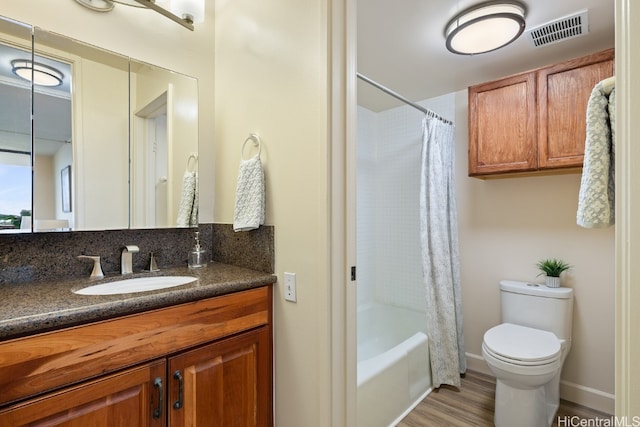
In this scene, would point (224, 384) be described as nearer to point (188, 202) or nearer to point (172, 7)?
point (188, 202)

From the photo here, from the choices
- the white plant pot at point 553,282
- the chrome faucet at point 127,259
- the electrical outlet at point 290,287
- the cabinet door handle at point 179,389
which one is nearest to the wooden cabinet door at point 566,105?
the white plant pot at point 553,282

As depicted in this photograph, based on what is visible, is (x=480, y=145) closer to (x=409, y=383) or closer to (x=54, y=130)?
(x=409, y=383)

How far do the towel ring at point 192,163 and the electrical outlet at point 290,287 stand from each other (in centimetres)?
81

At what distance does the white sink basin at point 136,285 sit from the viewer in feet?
3.81

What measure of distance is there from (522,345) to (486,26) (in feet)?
5.70

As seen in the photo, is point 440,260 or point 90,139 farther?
point 440,260

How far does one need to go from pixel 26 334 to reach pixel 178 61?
53.8 inches

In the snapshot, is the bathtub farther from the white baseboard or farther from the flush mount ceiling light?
the flush mount ceiling light

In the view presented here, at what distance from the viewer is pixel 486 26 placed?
1559 millimetres

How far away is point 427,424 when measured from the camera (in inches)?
69.9

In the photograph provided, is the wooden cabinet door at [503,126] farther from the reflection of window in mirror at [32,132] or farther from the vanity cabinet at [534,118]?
the reflection of window in mirror at [32,132]

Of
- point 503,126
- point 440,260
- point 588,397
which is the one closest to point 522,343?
point 440,260

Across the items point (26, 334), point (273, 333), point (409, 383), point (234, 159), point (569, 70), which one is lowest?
point (409, 383)

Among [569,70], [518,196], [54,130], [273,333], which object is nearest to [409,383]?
[273,333]
